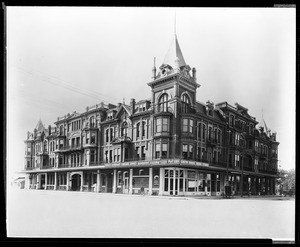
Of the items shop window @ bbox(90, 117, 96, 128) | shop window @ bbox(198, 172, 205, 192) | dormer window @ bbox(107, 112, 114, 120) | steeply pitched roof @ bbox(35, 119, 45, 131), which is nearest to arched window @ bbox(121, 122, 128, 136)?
dormer window @ bbox(107, 112, 114, 120)

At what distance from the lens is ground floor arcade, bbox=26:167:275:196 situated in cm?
727

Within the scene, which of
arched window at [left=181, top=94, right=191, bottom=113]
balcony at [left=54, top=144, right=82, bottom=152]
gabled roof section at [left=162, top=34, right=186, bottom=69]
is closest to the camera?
gabled roof section at [left=162, top=34, right=186, bottom=69]

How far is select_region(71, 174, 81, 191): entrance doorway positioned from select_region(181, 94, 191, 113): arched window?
256cm

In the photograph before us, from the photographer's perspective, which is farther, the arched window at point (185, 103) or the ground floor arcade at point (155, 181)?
the arched window at point (185, 103)

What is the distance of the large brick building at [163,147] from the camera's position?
7277 mm

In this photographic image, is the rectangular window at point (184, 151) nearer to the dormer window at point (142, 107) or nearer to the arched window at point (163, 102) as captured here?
the arched window at point (163, 102)

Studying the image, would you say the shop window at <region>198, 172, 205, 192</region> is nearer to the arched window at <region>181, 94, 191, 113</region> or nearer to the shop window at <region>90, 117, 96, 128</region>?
the arched window at <region>181, 94, 191, 113</region>

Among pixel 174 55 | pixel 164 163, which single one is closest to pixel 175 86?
pixel 174 55

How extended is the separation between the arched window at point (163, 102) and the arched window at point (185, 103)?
12.7 inches

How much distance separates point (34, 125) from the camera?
7398 millimetres

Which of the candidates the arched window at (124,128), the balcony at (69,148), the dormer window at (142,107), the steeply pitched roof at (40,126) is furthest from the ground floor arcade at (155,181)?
the dormer window at (142,107)

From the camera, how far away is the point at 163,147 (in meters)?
7.30

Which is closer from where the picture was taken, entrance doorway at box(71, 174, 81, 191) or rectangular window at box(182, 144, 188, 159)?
rectangular window at box(182, 144, 188, 159)
